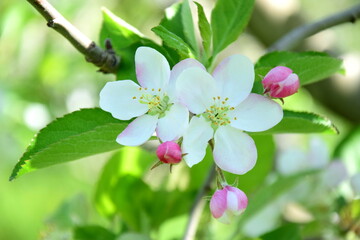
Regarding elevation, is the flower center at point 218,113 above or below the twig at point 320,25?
above

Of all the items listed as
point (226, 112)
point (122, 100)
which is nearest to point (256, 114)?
point (226, 112)

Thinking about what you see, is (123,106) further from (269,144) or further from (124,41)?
(269,144)

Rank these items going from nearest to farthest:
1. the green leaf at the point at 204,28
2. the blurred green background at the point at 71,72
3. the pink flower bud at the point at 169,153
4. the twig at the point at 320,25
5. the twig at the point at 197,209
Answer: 1. the pink flower bud at the point at 169,153
2. the green leaf at the point at 204,28
3. the twig at the point at 197,209
4. the twig at the point at 320,25
5. the blurred green background at the point at 71,72

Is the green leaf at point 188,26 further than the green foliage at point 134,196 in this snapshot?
No

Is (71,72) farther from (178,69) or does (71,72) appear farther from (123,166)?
(178,69)

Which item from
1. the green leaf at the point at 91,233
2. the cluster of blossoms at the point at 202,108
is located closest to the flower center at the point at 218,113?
the cluster of blossoms at the point at 202,108

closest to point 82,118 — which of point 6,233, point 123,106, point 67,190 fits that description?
point 123,106

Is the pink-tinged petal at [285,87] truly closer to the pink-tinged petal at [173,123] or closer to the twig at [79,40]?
the pink-tinged petal at [173,123]
